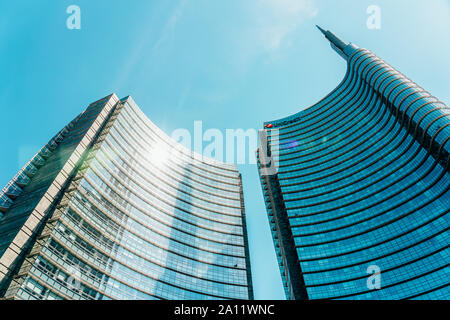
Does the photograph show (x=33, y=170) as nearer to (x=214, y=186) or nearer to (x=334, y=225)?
(x=214, y=186)

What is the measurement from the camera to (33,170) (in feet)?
202

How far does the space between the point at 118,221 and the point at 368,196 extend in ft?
218

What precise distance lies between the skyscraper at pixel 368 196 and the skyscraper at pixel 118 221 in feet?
54.6

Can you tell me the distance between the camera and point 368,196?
279 feet

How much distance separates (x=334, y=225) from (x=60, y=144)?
72.5 m

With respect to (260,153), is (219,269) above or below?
below

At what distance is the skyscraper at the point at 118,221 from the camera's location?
4542cm
